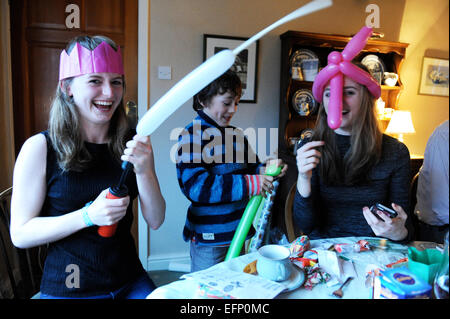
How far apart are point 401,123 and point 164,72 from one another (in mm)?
2075

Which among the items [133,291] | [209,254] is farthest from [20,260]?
[209,254]

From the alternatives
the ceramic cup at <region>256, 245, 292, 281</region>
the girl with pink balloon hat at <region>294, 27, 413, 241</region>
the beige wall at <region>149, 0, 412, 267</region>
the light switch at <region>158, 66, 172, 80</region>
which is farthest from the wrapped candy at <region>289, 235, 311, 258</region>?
the light switch at <region>158, 66, 172, 80</region>

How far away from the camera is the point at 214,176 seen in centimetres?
128

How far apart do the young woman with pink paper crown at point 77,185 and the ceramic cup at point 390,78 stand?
2.48 m

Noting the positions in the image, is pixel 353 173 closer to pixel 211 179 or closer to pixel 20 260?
pixel 211 179

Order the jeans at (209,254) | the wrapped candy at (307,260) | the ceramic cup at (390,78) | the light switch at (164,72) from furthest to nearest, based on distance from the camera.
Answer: the ceramic cup at (390,78)
the light switch at (164,72)
the jeans at (209,254)
the wrapped candy at (307,260)

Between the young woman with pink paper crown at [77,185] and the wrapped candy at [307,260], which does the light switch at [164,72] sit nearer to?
the young woman with pink paper crown at [77,185]

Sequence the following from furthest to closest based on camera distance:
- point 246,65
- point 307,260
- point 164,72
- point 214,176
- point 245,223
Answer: point 246,65
point 164,72
point 214,176
point 245,223
point 307,260

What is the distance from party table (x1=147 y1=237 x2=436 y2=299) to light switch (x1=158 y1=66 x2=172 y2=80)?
5.72 ft

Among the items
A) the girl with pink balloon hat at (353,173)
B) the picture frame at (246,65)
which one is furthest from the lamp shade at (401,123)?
the girl with pink balloon hat at (353,173)

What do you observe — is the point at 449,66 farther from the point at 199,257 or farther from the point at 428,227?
the point at 199,257

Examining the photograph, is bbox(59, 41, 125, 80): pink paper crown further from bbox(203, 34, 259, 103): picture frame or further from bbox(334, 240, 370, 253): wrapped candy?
bbox(203, 34, 259, 103): picture frame

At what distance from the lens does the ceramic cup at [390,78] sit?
9.06ft
